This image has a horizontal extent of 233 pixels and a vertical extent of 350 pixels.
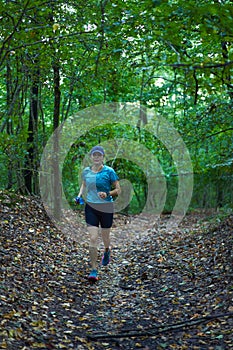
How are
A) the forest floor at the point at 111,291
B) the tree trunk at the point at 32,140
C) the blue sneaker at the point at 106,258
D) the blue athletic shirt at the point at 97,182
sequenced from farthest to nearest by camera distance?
the tree trunk at the point at 32,140
the blue sneaker at the point at 106,258
the blue athletic shirt at the point at 97,182
the forest floor at the point at 111,291

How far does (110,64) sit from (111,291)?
4556 mm

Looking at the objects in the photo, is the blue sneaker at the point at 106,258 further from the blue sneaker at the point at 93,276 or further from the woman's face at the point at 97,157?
the woman's face at the point at 97,157

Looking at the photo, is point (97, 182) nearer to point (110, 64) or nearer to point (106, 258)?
point (106, 258)

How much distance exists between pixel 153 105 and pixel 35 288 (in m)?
14.5

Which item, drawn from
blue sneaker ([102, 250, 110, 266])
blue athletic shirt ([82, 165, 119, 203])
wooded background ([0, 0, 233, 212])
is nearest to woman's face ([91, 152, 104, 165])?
blue athletic shirt ([82, 165, 119, 203])

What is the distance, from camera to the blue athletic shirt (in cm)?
738

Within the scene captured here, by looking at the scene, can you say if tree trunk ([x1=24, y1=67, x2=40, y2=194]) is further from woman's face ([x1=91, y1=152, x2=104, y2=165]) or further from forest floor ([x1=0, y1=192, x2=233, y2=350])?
woman's face ([x1=91, y1=152, x2=104, y2=165])

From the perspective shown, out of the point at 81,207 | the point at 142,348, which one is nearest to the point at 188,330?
the point at 142,348

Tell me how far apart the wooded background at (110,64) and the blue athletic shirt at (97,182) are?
1710mm

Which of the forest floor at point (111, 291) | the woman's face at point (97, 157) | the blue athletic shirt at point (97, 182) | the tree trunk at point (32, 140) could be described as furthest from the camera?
the tree trunk at point (32, 140)

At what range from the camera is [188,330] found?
16.5 ft

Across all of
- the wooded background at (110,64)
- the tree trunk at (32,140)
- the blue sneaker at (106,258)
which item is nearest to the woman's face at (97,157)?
the wooded background at (110,64)

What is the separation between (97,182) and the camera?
24.6ft

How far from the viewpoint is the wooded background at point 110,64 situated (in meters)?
5.00
